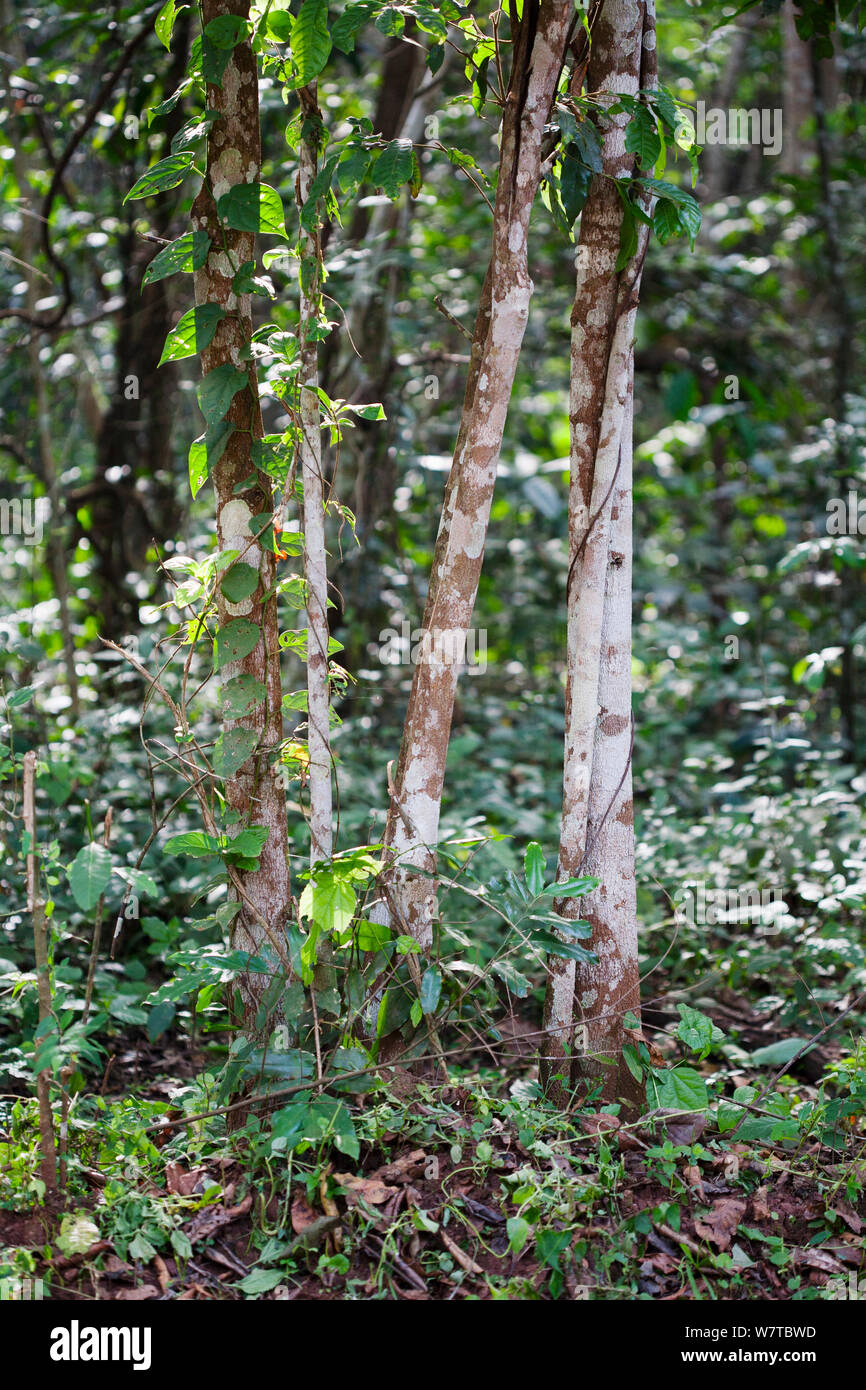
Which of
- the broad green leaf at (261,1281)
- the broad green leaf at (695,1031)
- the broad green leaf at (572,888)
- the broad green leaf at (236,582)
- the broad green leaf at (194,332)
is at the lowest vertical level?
the broad green leaf at (261,1281)

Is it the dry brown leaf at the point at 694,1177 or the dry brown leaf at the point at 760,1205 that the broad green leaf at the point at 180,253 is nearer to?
the dry brown leaf at the point at 694,1177

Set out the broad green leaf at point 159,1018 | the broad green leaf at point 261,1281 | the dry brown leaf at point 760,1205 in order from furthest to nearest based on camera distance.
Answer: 1. the broad green leaf at point 159,1018
2. the dry brown leaf at point 760,1205
3. the broad green leaf at point 261,1281

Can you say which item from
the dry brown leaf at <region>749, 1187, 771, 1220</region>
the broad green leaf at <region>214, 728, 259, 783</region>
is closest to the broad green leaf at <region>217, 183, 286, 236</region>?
the broad green leaf at <region>214, 728, 259, 783</region>

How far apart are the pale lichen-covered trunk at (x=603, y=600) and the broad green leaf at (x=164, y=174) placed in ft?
3.02

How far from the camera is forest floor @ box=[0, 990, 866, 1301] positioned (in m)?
2.06

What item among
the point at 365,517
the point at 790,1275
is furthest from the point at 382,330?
the point at 790,1275

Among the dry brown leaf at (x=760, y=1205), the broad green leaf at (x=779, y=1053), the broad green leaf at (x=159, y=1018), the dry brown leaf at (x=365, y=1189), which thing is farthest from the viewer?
the broad green leaf at (x=779, y=1053)

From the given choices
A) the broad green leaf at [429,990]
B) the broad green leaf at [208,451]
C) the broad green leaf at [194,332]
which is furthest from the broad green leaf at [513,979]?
the broad green leaf at [194,332]

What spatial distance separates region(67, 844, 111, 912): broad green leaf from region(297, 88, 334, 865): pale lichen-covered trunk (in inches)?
17.3

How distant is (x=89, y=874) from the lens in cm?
215

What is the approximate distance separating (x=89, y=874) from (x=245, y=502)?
893mm

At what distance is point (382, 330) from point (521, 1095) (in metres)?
3.45

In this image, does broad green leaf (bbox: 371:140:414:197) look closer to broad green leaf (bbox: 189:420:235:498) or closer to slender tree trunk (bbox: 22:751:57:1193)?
broad green leaf (bbox: 189:420:235:498)

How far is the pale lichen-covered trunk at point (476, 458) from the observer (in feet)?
7.60
